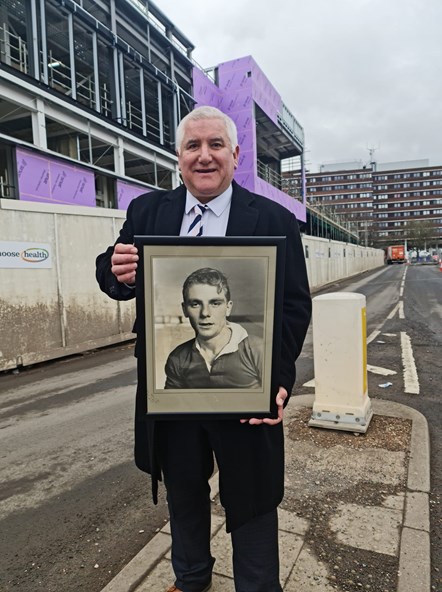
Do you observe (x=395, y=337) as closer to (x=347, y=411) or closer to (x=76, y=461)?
(x=347, y=411)

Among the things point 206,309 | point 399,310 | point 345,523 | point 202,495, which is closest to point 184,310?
point 206,309

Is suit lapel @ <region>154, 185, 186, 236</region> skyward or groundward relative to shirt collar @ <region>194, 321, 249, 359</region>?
skyward

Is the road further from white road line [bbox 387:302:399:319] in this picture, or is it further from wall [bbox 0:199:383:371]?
white road line [bbox 387:302:399:319]

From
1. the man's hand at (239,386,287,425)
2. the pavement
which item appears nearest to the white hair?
the man's hand at (239,386,287,425)

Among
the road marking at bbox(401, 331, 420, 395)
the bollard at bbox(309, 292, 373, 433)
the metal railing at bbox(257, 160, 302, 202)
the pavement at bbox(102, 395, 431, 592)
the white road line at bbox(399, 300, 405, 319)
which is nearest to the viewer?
the pavement at bbox(102, 395, 431, 592)

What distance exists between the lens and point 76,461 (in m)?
4.00

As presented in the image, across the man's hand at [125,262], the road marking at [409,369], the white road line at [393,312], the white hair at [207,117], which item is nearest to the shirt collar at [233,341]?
the man's hand at [125,262]

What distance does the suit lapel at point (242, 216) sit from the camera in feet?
5.48

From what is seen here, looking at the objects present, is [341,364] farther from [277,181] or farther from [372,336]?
[277,181]

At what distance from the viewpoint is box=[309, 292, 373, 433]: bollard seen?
4.24 meters

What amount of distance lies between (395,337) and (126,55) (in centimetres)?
1928

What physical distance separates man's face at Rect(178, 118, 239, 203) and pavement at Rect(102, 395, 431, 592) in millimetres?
2053

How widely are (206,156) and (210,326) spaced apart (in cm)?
68

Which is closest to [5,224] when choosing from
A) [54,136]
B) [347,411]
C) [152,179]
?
[347,411]
